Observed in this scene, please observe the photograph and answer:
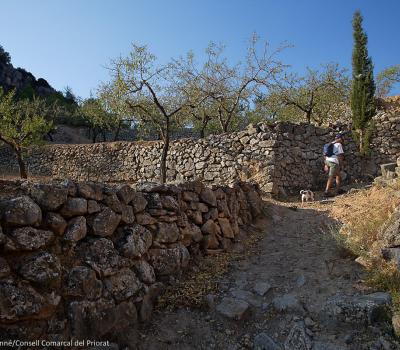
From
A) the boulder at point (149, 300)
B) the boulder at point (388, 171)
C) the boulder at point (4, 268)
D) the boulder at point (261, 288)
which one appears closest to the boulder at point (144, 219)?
the boulder at point (149, 300)

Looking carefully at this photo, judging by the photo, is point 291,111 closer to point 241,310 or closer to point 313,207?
point 313,207

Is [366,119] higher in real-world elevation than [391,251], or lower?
higher

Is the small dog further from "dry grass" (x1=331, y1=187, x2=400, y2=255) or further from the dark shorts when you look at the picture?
"dry grass" (x1=331, y1=187, x2=400, y2=255)

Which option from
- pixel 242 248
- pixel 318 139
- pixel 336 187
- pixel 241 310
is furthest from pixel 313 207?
pixel 241 310

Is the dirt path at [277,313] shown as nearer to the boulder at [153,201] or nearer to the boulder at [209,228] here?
the boulder at [209,228]

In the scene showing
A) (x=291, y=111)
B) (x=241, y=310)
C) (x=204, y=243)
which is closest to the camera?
(x=241, y=310)

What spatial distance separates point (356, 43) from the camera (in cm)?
1373

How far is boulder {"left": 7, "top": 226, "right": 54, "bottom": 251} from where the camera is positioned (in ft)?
9.67

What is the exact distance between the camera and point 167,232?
484 centimetres

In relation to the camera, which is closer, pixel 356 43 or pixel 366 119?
pixel 366 119

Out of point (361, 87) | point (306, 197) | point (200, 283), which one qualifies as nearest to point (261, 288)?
point (200, 283)

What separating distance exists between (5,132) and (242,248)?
40.3ft

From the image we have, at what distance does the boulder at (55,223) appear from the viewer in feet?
10.8

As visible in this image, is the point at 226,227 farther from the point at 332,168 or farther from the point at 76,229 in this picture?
the point at 332,168
